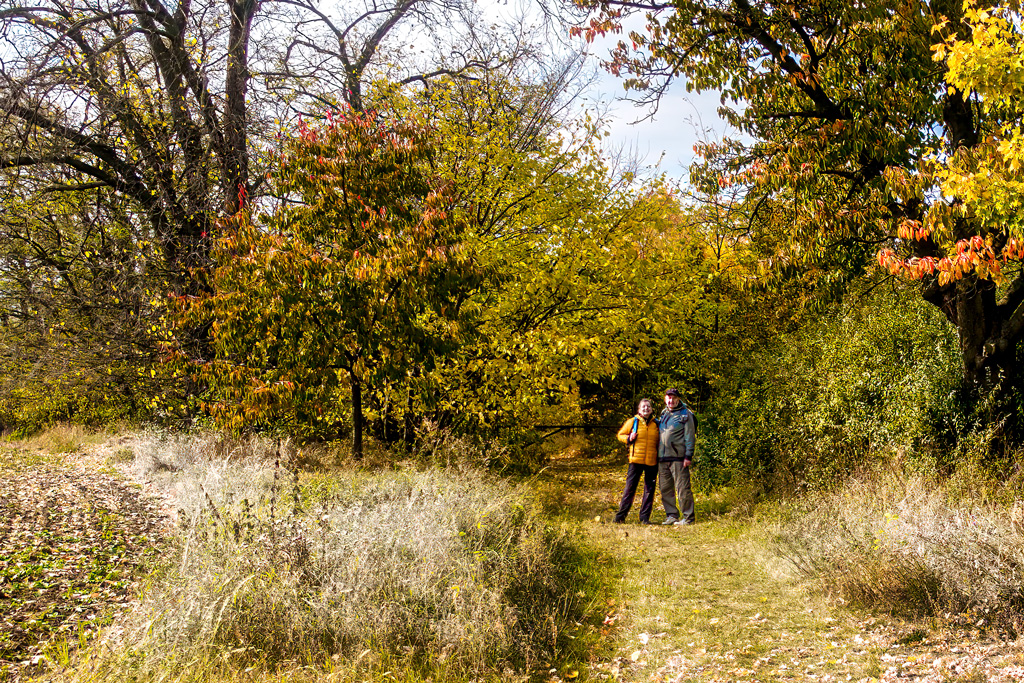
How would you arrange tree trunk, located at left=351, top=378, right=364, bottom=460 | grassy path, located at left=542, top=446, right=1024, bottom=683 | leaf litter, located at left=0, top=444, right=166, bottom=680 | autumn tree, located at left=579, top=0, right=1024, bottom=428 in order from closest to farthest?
grassy path, located at left=542, top=446, right=1024, bottom=683 → leaf litter, located at left=0, top=444, right=166, bottom=680 → autumn tree, located at left=579, top=0, right=1024, bottom=428 → tree trunk, located at left=351, top=378, right=364, bottom=460

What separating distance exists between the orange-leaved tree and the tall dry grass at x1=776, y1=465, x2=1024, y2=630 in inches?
204

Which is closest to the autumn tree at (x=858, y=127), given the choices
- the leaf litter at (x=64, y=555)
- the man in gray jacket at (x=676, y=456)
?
the man in gray jacket at (x=676, y=456)

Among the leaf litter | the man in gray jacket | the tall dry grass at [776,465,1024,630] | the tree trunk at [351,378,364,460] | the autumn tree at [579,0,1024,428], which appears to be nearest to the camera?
the leaf litter

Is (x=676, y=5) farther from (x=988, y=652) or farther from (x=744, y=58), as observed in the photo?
(x=988, y=652)

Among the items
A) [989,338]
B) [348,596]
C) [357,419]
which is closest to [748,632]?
[348,596]

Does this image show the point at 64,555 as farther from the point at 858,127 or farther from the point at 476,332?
the point at 858,127

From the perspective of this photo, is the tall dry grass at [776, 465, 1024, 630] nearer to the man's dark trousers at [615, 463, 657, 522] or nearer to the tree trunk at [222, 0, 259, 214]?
the man's dark trousers at [615, 463, 657, 522]

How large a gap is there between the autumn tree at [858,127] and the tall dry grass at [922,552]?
2267 mm

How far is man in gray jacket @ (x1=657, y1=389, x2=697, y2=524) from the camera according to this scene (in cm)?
892

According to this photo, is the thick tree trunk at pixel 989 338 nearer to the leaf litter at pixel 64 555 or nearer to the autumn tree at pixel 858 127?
the autumn tree at pixel 858 127

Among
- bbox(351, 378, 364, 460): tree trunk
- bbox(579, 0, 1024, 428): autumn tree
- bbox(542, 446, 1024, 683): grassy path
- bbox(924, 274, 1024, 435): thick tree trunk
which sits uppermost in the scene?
bbox(579, 0, 1024, 428): autumn tree

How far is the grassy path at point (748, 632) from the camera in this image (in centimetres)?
420

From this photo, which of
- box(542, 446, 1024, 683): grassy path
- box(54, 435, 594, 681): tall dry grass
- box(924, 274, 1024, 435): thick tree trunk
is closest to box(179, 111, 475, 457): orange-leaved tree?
box(54, 435, 594, 681): tall dry grass

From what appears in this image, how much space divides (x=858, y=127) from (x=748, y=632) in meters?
5.58
